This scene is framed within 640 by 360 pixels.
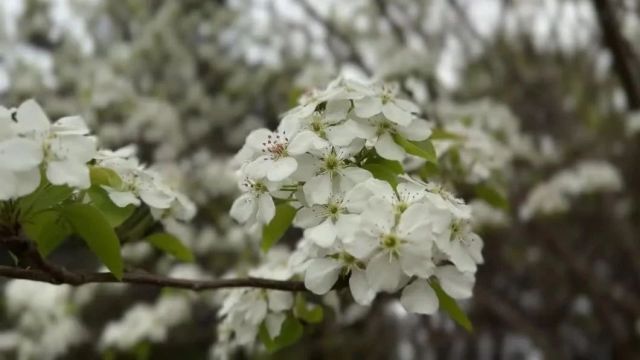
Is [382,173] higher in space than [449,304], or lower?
higher

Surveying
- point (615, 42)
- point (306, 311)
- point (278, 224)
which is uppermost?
point (278, 224)

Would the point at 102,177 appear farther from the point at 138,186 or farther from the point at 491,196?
the point at 491,196

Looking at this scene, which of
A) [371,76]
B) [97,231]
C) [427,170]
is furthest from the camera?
[371,76]

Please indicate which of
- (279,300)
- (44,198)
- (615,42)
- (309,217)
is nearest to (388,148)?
(309,217)

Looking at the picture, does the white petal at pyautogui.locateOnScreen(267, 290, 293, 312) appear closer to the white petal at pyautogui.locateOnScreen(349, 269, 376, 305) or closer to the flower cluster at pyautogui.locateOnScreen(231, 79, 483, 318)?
the flower cluster at pyautogui.locateOnScreen(231, 79, 483, 318)

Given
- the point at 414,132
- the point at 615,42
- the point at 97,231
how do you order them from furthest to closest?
the point at 615,42 < the point at 414,132 < the point at 97,231
